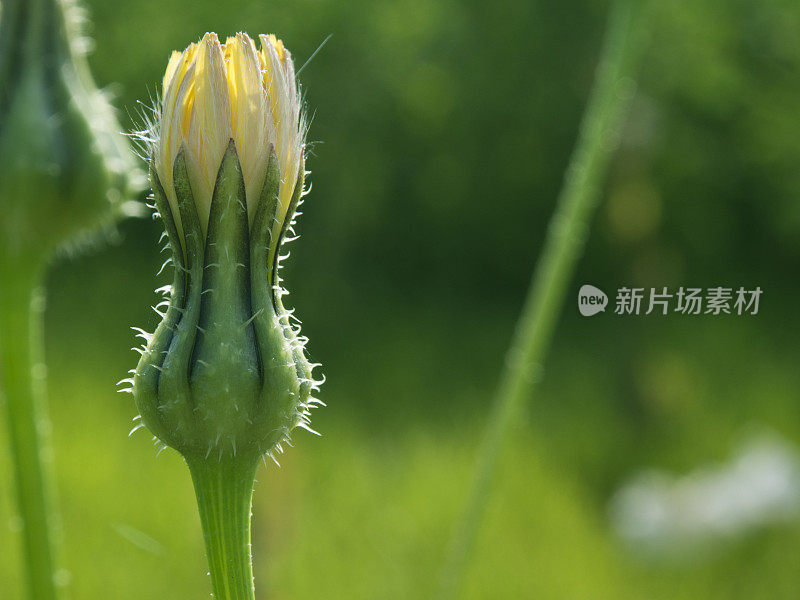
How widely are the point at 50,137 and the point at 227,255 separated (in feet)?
1.01

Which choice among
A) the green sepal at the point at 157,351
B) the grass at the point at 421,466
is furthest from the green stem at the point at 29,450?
the grass at the point at 421,466

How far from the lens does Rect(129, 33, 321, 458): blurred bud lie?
17.4 inches

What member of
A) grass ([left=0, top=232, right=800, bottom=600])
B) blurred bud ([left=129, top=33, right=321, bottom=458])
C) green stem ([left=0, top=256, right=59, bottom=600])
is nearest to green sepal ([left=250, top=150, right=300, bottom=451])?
blurred bud ([left=129, top=33, right=321, bottom=458])

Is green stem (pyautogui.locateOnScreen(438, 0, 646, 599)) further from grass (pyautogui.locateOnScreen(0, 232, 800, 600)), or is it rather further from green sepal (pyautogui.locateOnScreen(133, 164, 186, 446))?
grass (pyautogui.locateOnScreen(0, 232, 800, 600))

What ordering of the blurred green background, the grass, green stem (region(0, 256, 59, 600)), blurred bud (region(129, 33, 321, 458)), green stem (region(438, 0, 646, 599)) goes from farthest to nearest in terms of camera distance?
the blurred green background → the grass → green stem (region(438, 0, 646, 599)) → green stem (region(0, 256, 59, 600)) → blurred bud (region(129, 33, 321, 458))

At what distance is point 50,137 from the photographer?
0.71m

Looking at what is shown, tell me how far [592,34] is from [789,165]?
41.5 inches

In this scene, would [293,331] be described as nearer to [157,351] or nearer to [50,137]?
[157,351]

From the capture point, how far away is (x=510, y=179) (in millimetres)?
4492

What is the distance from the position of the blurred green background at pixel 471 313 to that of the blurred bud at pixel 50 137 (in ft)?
4.47

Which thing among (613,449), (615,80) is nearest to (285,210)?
(615,80)

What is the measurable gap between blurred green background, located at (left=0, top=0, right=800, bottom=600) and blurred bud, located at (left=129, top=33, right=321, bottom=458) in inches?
62.3

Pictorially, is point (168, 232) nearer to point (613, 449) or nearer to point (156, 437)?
point (156, 437)

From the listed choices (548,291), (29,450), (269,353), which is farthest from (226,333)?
(548,291)
